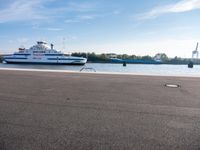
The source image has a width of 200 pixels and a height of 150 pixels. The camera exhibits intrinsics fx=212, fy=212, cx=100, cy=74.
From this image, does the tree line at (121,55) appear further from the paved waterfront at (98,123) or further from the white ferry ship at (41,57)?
the paved waterfront at (98,123)

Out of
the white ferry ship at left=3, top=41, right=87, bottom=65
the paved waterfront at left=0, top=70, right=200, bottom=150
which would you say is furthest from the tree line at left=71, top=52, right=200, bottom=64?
the paved waterfront at left=0, top=70, right=200, bottom=150

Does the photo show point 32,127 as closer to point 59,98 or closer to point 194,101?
point 59,98

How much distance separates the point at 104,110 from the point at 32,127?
186 centimetres

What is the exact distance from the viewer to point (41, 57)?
215 ft

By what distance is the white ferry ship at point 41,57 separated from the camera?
6312 cm

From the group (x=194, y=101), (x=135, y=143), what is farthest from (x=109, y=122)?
(x=194, y=101)

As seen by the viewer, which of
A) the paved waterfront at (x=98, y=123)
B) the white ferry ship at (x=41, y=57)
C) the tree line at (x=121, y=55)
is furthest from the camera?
the tree line at (x=121, y=55)

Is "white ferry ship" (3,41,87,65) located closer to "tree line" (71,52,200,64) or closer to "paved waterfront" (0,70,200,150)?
"tree line" (71,52,200,64)

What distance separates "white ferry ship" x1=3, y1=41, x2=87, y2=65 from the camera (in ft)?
207

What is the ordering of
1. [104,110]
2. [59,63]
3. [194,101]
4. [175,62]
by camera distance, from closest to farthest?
[104,110], [194,101], [59,63], [175,62]

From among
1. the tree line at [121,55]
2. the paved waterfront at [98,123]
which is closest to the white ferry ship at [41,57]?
the tree line at [121,55]

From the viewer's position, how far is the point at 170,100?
6.54 m

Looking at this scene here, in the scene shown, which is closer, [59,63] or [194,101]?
[194,101]

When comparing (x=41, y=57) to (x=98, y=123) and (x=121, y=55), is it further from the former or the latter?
(x=98, y=123)
